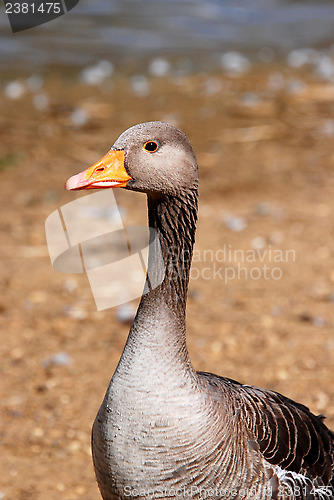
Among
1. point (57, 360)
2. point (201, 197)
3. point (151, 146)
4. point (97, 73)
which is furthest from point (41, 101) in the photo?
point (151, 146)

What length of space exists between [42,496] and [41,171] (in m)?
5.41

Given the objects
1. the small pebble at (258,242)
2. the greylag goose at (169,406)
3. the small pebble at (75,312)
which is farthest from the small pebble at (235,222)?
the greylag goose at (169,406)

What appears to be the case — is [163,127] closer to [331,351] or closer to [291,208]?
[331,351]

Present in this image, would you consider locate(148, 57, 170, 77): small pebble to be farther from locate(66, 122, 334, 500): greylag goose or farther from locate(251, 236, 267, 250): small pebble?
locate(66, 122, 334, 500): greylag goose

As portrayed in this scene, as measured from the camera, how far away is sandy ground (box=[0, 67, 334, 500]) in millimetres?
5160

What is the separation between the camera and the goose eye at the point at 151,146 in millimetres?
3398

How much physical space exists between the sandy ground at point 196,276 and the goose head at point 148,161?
86.8 inches

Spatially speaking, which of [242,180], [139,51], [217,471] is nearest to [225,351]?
[217,471]

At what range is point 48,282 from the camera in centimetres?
673

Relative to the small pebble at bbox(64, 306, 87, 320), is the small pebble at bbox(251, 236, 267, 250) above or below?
below

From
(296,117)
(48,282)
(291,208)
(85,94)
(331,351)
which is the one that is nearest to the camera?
(331,351)

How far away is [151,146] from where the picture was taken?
3.40 metres

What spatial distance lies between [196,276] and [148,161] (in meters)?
3.57

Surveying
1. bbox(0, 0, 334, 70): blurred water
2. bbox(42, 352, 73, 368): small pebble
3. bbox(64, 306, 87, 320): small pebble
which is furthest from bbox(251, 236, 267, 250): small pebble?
bbox(0, 0, 334, 70): blurred water
